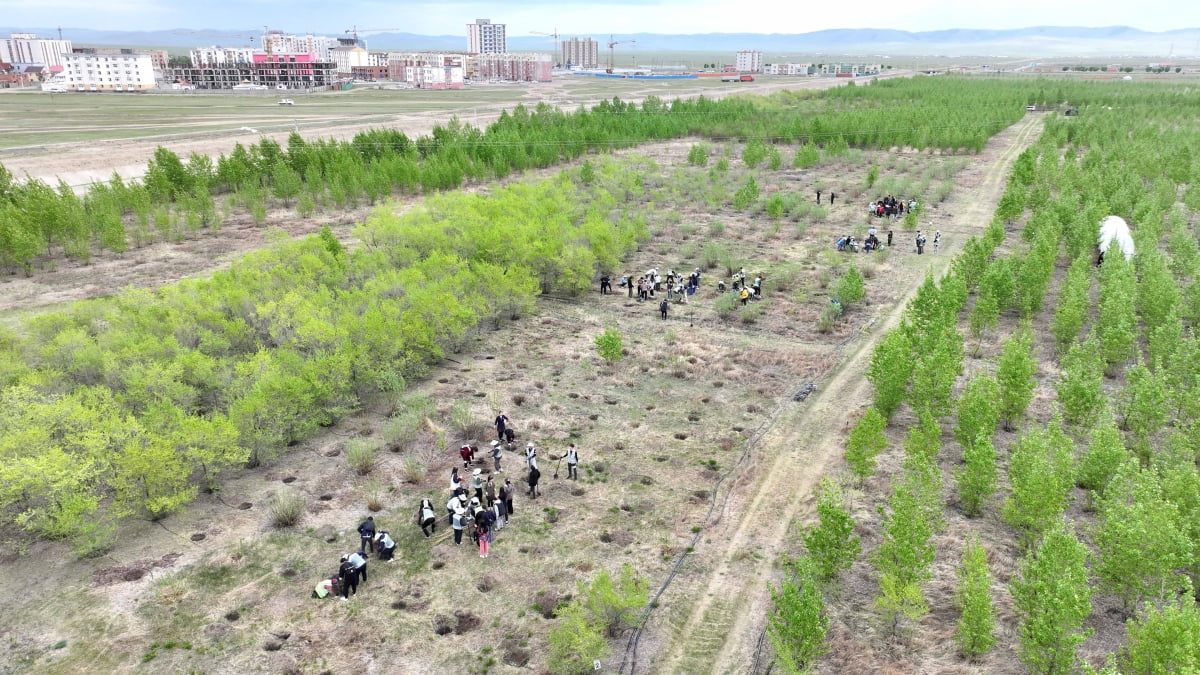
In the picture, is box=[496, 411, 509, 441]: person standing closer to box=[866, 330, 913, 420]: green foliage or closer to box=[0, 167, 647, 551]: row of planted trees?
box=[0, 167, 647, 551]: row of planted trees

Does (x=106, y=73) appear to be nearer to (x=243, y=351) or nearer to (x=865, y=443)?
(x=243, y=351)

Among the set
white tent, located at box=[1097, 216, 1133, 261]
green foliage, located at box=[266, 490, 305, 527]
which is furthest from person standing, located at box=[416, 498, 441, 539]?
white tent, located at box=[1097, 216, 1133, 261]

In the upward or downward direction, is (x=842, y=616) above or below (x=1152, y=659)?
below

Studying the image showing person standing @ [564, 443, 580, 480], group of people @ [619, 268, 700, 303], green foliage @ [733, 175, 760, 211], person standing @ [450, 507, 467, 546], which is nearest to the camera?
person standing @ [450, 507, 467, 546]

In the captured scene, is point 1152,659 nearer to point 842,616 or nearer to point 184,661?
point 842,616

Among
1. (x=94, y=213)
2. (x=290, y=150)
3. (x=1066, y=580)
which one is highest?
(x=290, y=150)

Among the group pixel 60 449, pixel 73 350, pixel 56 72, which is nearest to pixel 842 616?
pixel 60 449
